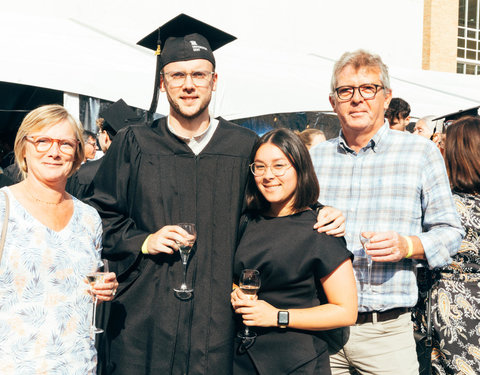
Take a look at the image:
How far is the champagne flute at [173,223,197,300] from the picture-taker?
2.50 m

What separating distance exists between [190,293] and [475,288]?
1.74 m

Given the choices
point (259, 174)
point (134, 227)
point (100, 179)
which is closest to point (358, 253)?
point (259, 174)

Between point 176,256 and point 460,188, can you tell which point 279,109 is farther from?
point 176,256

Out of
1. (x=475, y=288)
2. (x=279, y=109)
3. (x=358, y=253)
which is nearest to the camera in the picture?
(x=358, y=253)

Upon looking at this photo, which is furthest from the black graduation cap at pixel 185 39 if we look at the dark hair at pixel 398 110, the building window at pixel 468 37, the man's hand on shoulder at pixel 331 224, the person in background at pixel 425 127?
the building window at pixel 468 37

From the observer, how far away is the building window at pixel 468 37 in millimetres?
19344

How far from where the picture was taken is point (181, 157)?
2.83 meters

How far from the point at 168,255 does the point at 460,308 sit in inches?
69.7

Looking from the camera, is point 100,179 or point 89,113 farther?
point 89,113

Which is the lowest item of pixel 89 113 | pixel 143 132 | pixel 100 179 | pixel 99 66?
pixel 100 179

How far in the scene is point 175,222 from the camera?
2727mm

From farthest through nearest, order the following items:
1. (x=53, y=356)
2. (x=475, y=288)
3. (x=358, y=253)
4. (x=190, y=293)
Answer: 1. (x=475, y=288)
2. (x=358, y=253)
3. (x=190, y=293)
4. (x=53, y=356)

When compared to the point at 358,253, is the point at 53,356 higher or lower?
lower

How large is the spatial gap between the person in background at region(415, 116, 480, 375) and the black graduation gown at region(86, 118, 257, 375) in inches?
52.8
